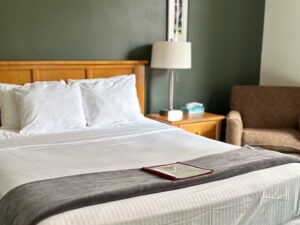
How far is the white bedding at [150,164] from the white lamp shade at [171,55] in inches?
36.5

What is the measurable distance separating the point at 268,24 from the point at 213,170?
10.0ft

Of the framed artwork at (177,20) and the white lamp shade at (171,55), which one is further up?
the framed artwork at (177,20)

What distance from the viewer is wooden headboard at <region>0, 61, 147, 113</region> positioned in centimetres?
285

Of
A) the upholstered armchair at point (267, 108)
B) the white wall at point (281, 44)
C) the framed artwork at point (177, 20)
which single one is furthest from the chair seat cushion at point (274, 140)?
the framed artwork at point (177, 20)

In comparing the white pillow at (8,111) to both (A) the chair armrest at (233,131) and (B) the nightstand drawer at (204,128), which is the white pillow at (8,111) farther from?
(A) the chair armrest at (233,131)

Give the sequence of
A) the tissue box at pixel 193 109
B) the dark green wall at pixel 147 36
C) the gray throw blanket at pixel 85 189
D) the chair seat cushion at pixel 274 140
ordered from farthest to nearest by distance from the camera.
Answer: the tissue box at pixel 193 109
the chair seat cushion at pixel 274 140
the dark green wall at pixel 147 36
the gray throw blanket at pixel 85 189

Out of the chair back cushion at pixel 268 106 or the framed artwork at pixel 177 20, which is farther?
the chair back cushion at pixel 268 106

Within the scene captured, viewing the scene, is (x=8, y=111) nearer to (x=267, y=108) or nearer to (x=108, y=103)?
(x=108, y=103)

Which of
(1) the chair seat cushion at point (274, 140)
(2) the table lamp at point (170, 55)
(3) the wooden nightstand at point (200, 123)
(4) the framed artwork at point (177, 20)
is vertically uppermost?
(4) the framed artwork at point (177, 20)

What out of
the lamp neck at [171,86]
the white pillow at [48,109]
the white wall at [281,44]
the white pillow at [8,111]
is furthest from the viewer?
the white wall at [281,44]

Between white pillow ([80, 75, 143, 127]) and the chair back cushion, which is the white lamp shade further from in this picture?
the chair back cushion

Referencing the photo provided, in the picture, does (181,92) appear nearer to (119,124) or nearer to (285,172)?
(119,124)

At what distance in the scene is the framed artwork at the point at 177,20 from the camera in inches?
143

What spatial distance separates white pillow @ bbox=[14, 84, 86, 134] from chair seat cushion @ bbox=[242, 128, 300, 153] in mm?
1643
